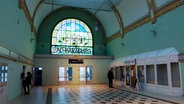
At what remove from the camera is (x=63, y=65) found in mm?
16047

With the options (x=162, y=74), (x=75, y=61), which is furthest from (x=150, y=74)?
(x=75, y=61)

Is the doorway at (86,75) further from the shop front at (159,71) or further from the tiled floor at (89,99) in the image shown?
the tiled floor at (89,99)

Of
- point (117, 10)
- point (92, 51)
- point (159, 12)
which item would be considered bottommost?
point (92, 51)

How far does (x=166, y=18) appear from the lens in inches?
367

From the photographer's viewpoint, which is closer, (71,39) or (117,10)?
(117,10)

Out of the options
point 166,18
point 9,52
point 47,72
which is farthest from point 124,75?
point 9,52

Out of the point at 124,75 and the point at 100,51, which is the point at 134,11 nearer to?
the point at 124,75

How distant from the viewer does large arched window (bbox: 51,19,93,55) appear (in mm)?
17305

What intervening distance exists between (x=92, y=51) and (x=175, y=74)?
1061 centimetres

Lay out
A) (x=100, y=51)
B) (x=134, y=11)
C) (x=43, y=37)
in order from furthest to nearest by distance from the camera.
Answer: (x=100, y=51)
(x=43, y=37)
(x=134, y=11)

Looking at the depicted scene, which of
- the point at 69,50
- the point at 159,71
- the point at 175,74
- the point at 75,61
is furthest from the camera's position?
the point at 69,50

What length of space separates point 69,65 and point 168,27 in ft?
32.4

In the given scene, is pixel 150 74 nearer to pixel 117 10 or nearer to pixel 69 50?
pixel 117 10

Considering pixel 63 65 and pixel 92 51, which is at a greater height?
pixel 92 51
